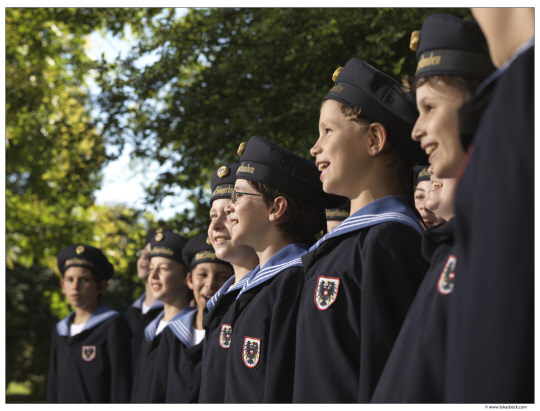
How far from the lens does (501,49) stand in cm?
146

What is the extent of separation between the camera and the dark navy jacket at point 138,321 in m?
6.99

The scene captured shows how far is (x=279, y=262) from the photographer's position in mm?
3426

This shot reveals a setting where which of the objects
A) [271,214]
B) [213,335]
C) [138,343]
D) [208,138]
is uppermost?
[208,138]

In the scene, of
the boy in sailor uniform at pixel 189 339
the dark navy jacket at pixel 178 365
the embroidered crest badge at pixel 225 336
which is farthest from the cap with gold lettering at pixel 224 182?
the dark navy jacket at pixel 178 365

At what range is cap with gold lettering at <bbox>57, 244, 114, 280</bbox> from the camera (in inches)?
278

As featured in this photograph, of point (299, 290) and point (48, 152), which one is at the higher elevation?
point (48, 152)

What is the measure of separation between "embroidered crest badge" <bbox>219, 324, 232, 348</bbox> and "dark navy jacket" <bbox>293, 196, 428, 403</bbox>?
4.13ft

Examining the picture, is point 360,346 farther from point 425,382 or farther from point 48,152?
point 48,152

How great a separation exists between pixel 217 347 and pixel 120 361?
10.1ft

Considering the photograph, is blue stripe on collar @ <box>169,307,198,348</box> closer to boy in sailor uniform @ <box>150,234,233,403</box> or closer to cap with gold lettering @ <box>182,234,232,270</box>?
boy in sailor uniform @ <box>150,234,233,403</box>

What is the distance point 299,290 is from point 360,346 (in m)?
0.86

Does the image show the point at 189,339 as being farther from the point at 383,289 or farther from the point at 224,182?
the point at 383,289

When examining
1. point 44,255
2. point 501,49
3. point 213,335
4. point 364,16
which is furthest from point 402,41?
point 44,255

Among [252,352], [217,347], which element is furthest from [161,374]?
[252,352]
